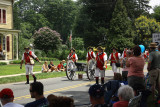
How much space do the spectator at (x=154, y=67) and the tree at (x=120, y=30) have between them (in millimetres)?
33274

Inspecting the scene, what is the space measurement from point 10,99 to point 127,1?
4760 centimetres

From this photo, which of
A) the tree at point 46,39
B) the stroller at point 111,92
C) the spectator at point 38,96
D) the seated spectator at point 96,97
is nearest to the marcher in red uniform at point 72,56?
the stroller at point 111,92

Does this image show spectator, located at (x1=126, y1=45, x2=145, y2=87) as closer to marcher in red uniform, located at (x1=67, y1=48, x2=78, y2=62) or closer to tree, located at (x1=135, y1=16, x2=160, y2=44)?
marcher in red uniform, located at (x1=67, y1=48, x2=78, y2=62)

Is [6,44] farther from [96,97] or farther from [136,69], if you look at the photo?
[96,97]

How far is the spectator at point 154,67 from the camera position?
827 cm

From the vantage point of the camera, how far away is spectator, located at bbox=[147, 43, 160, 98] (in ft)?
27.1

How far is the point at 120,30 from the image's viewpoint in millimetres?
42781

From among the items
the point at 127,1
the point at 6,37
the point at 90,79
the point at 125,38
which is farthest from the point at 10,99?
the point at 127,1

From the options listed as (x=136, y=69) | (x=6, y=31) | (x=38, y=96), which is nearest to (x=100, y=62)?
(x=136, y=69)

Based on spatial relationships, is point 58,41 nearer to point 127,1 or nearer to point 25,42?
point 25,42

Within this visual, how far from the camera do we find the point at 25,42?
48438mm

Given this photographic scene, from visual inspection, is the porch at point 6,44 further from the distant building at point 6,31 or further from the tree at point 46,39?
the tree at point 46,39

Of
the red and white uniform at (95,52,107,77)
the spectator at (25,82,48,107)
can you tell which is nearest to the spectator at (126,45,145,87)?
the spectator at (25,82,48,107)

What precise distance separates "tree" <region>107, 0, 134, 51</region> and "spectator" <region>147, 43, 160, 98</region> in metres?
33.3
